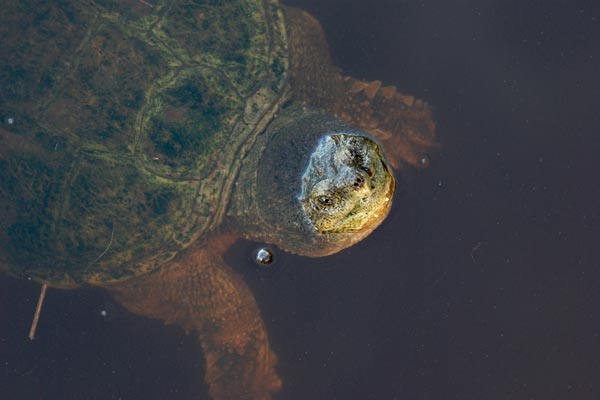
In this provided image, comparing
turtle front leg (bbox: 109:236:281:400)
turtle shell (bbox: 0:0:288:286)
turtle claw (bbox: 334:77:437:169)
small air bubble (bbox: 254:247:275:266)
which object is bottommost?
turtle front leg (bbox: 109:236:281:400)

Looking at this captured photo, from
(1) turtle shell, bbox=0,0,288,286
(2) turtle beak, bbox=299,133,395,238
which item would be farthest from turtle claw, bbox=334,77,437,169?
(1) turtle shell, bbox=0,0,288,286

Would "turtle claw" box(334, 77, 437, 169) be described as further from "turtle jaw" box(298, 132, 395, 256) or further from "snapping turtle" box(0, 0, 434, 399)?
"turtle jaw" box(298, 132, 395, 256)

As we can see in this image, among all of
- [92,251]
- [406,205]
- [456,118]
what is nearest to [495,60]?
[456,118]

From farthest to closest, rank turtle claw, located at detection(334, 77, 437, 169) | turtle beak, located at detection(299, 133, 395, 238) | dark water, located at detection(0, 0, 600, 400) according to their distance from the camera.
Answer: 1. turtle claw, located at detection(334, 77, 437, 169)
2. dark water, located at detection(0, 0, 600, 400)
3. turtle beak, located at detection(299, 133, 395, 238)

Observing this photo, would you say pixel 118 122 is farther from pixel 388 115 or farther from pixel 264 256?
pixel 388 115

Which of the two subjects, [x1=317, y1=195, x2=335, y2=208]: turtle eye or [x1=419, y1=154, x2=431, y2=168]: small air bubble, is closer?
[x1=317, y1=195, x2=335, y2=208]: turtle eye

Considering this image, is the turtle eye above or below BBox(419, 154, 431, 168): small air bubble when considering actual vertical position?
below

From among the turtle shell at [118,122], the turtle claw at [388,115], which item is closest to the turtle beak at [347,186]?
the turtle claw at [388,115]

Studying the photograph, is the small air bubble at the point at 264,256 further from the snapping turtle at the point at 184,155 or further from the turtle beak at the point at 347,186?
the turtle beak at the point at 347,186
